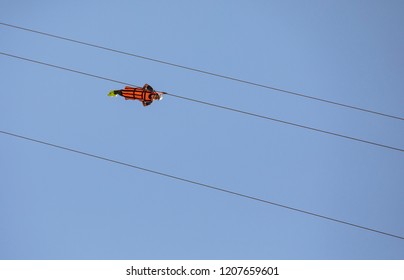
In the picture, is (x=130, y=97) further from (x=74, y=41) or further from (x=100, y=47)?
(x=74, y=41)

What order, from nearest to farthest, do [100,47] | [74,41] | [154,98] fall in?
[154,98], [100,47], [74,41]

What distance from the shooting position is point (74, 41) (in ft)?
61.1

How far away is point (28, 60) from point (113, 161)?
138 inches

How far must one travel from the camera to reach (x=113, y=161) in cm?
1781

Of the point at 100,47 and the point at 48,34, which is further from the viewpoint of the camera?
the point at 48,34

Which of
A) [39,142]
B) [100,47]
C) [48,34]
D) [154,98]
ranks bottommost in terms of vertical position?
[154,98]

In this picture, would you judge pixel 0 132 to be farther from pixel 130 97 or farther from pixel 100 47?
pixel 130 97
